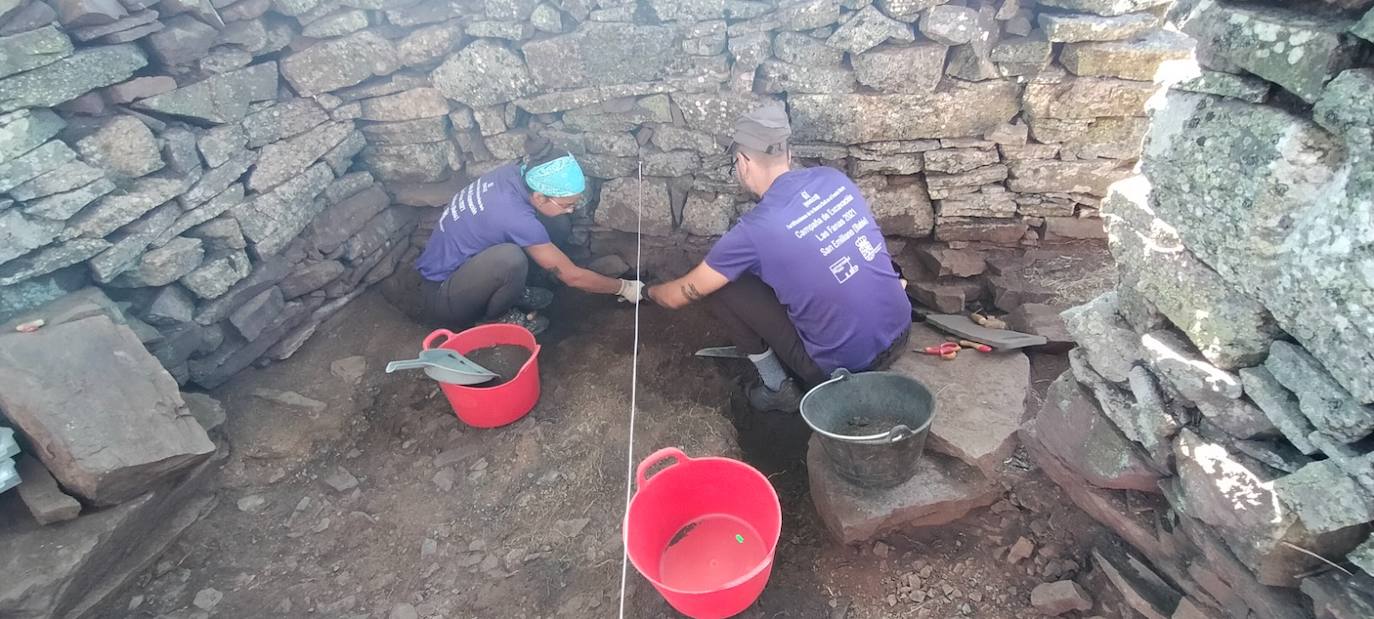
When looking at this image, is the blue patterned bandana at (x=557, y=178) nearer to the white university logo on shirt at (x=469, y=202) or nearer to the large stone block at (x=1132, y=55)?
the white university logo on shirt at (x=469, y=202)

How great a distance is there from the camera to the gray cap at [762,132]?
11.4 feet

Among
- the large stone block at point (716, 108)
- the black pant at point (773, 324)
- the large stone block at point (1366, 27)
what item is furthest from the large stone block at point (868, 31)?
the large stone block at point (1366, 27)

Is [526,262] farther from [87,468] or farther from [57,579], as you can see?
[57,579]

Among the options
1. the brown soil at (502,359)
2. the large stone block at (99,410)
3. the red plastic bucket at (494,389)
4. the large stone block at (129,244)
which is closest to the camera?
the large stone block at (99,410)

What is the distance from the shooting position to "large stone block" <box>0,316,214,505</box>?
289 cm

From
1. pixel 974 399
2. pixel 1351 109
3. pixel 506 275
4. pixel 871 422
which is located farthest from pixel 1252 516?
pixel 506 275

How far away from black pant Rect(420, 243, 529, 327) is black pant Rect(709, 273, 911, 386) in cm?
130

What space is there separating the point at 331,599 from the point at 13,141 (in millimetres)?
2369

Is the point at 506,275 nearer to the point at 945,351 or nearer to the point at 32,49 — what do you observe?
the point at 32,49

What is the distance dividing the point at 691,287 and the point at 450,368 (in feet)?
4.16

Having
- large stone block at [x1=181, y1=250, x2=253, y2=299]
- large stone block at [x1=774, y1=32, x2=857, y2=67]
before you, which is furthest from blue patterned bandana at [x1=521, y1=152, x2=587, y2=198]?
large stone block at [x1=181, y1=250, x2=253, y2=299]

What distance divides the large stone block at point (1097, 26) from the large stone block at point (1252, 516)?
228cm

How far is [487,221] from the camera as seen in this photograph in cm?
421

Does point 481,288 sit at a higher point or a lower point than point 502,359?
higher
